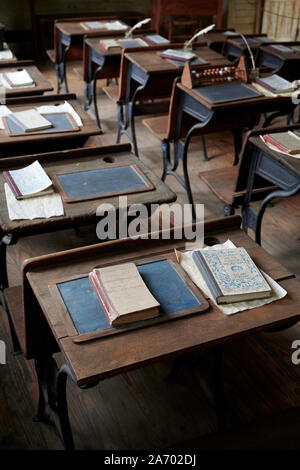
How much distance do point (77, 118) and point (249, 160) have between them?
0.92 metres

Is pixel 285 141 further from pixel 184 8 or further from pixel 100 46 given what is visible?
pixel 184 8

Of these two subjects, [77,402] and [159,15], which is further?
[159,15]

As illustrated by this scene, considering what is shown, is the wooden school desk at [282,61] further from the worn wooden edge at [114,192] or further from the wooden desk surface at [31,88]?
the worn wooden edge at [114,192]

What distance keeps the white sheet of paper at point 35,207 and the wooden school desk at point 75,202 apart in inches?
0.7

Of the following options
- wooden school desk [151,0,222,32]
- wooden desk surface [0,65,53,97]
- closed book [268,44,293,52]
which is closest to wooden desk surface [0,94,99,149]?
wooden desk surface [0,65,53,97]

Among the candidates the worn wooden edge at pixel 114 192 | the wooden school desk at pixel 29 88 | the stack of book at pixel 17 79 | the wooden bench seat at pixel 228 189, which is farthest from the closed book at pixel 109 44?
the worn wooden edge at pixel 114 192

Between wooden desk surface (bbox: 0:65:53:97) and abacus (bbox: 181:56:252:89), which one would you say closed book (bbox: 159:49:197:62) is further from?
wooden desk surface (bbox: 0:65:53:97)

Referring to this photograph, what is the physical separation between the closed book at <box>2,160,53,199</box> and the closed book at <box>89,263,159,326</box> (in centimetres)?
62

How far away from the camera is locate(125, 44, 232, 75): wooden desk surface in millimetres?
3506

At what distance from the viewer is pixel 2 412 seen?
199cm

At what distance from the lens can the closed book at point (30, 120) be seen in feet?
8.58
